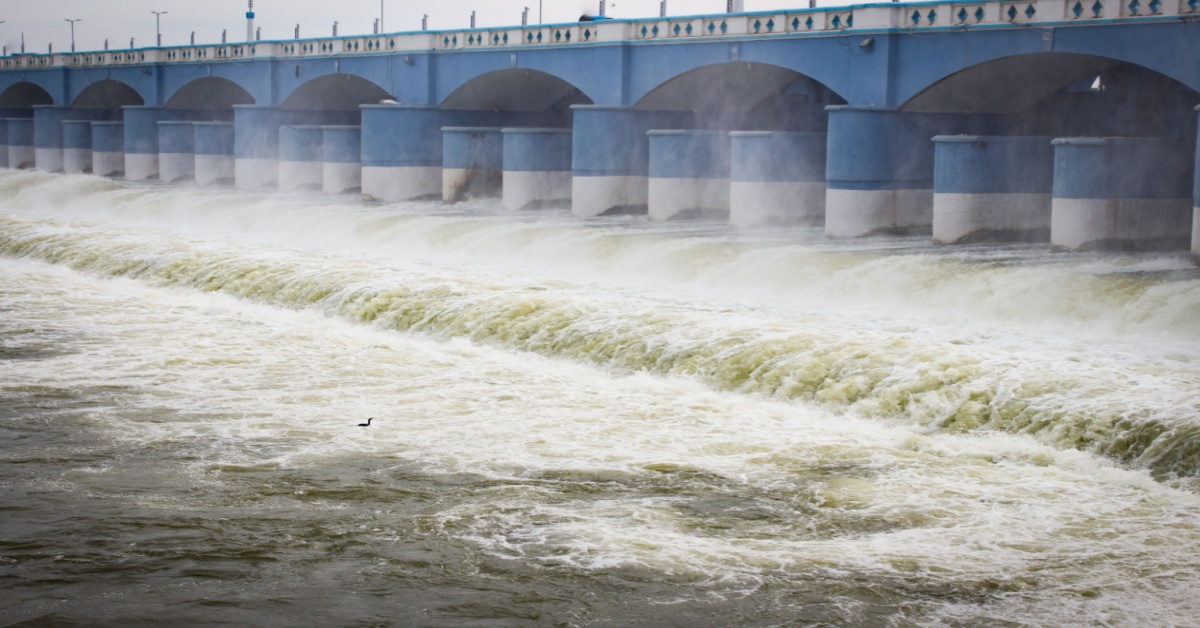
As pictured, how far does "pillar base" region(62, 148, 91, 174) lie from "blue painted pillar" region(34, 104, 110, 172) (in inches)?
44.0

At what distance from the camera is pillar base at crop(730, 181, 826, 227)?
2567 cm

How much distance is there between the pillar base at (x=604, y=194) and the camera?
1153 inches

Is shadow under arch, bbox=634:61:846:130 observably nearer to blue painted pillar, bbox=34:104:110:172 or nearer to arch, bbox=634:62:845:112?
arch, bbox=634:62:845:112

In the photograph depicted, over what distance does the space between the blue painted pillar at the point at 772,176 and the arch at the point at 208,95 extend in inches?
933

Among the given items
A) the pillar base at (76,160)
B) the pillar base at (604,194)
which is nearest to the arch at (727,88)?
the pillar base at (604,194)

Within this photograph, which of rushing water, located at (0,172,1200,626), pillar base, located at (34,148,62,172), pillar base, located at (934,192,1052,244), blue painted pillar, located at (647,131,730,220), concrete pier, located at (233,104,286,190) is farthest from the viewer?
Answer: pillar base, located at (34,148,62,172)

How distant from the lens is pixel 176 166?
43750mm

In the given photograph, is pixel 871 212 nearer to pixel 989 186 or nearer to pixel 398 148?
pixel 989 186

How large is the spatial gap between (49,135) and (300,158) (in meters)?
16.6

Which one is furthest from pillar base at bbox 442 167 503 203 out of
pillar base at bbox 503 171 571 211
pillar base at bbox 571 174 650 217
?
pillar base at bbox 571 174 650 217

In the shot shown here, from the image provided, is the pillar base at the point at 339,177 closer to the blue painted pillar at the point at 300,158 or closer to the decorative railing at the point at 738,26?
the blue painted pillar at the point at 300,158

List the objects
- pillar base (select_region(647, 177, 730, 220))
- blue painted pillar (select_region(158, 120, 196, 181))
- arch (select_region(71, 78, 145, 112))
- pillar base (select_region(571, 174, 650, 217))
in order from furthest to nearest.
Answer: arch (select_region(71, 78, 145, 112)) < blue painted pillar (select_region(158, 120, 196, 181)) < pillar base (select_region(571, 174, 650, 217)) < pillar base (select_region(647, 177, 730, 220))

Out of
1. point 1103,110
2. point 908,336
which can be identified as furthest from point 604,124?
point 908,336

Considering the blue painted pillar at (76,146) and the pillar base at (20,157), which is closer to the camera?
the blue painted pillar at (76,146)
